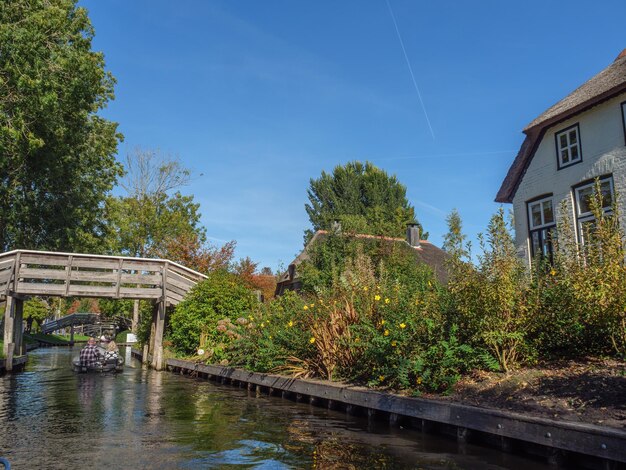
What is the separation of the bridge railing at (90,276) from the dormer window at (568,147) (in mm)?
14903

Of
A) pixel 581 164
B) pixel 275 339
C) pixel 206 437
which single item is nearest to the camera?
pixel 206 437

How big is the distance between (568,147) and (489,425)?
45.7 ft

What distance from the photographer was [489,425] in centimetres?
708

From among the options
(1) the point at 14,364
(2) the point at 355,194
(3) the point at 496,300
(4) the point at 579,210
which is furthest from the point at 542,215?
(2) the point at 355,194

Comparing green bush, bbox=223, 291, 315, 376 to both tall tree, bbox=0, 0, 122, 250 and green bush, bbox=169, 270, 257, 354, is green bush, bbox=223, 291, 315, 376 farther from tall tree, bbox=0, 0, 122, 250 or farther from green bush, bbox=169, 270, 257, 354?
tall tree, bbox=0, 0, 122, 250

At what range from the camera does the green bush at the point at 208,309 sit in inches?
827

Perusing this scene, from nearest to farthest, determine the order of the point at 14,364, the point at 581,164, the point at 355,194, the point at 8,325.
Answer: the point at 581,164
the point at 8,325
the point at 14,364
the point at 355,194

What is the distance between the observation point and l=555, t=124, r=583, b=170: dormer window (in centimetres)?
1800

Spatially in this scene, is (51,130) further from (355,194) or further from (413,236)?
(355,194)

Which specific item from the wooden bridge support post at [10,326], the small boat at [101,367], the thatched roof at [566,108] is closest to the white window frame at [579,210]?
the thatched roof at [566,108]

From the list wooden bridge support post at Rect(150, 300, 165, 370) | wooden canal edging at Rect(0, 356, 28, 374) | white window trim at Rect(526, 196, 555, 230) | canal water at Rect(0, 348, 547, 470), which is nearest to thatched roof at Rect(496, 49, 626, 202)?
white window trim at Rect(526, 196, 555, 230)

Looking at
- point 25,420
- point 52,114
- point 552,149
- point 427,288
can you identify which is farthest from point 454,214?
point 25,420

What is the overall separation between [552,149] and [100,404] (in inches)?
631

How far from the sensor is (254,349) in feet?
52.1
